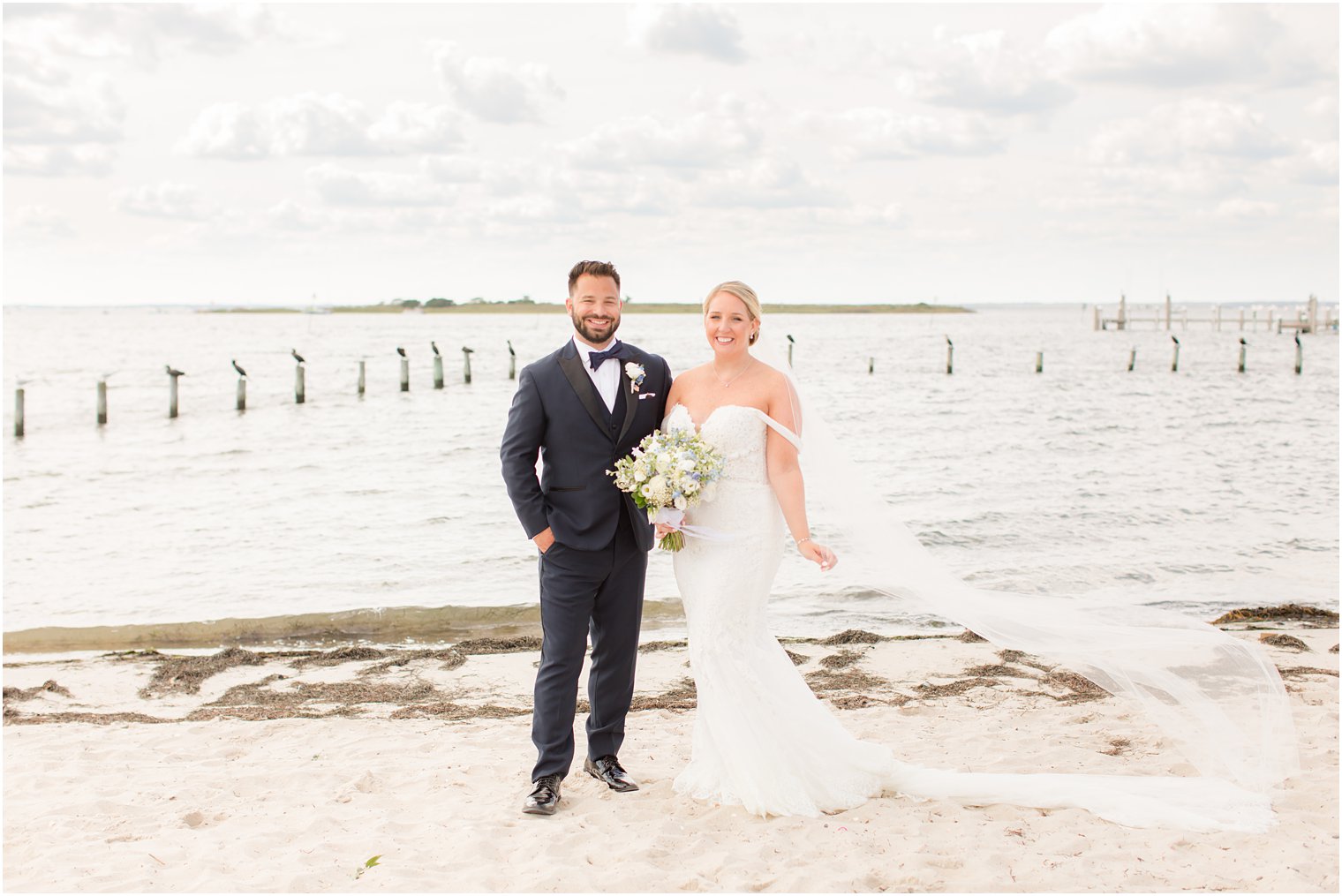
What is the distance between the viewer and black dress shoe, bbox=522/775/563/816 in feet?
14.9

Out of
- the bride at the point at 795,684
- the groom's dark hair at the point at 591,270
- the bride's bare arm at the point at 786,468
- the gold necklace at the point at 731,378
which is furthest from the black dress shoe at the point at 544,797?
the groom's dark hair at the point at 591,270

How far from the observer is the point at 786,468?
4.59 m

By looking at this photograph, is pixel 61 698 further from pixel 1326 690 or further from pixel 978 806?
pixel 1326 690

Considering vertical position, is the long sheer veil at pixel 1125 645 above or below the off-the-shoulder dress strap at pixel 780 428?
below

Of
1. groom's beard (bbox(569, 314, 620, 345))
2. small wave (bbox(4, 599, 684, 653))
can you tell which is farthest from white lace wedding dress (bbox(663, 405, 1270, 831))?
small wave (bbox(4, 599, 684, 653))

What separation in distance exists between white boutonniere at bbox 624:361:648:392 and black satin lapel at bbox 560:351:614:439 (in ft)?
0.54

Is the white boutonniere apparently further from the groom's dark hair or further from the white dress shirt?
the groom's dark hair

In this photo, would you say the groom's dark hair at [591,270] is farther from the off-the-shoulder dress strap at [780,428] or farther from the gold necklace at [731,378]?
the off-the-shoulder dress strap at [780,428]

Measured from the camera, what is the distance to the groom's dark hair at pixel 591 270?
4.53 metres

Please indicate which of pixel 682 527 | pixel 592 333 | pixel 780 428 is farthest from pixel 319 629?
pixel 780 428

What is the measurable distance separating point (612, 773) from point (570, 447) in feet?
5.15

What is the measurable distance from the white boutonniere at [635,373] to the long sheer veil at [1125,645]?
2.01ft

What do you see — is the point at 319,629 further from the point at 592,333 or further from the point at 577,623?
the point at 592,333

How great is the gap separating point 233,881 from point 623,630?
1862 millimetres
